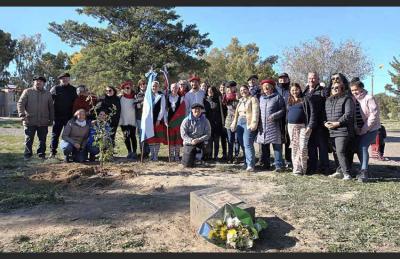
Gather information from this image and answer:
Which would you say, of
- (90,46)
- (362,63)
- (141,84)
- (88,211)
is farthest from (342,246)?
(90,46)

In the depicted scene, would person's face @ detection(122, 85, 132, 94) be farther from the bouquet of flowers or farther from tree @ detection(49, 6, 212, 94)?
tree @ detection(49, 6, 212, 94)

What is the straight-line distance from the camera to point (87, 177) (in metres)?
7.20

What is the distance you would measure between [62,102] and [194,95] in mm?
3090

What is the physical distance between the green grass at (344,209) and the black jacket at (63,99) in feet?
16.5

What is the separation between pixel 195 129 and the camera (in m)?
8.45

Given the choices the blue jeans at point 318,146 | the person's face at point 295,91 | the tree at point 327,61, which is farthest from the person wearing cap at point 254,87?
the tree at point 327,61

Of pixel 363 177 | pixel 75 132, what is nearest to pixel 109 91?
pixel 75 132

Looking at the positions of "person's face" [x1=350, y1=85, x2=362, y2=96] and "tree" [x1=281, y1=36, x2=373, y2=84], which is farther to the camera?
"tree" [x1=281, y1=36, x2=373, y2=84]

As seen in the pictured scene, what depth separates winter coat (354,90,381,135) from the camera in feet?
22.8

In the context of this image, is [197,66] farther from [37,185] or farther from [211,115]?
[37,185]

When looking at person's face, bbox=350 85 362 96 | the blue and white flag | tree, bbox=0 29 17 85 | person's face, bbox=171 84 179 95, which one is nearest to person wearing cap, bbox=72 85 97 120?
the blue and white flag

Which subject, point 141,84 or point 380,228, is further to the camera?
point 141,84

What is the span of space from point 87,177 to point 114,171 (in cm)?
56

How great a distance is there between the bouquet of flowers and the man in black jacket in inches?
138
